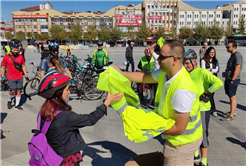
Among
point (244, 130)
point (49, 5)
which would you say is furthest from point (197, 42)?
point (244, 130)

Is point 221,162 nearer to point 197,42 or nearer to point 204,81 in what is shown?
point 204,81

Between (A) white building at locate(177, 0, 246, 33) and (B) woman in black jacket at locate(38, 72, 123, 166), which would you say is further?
(A) white building at locate(177, 0, 246, 33)

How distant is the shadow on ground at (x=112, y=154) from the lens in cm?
392

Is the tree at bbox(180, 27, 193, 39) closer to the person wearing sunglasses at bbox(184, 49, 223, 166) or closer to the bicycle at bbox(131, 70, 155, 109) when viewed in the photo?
the bicycle at bbox(131, 70, 155, 109)

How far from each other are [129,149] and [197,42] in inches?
3680

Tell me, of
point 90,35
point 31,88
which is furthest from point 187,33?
point 31,88

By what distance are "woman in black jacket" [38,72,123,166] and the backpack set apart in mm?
54

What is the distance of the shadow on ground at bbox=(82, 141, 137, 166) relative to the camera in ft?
12.9

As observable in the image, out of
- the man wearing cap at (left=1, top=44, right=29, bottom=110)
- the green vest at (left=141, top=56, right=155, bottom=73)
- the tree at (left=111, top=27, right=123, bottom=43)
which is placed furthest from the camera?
the tree at (left=111, top=27, right=123, bottom=43)

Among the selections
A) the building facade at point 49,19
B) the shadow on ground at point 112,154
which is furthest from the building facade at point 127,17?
the shadow on ground at point 112,154

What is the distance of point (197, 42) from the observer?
90562mm

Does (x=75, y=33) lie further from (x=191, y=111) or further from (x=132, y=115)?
(x=191, y=111)

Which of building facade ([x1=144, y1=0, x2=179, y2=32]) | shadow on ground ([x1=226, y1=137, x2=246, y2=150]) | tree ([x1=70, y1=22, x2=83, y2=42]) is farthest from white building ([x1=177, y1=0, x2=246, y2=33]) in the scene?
shadow on ground ([x1=226, y1=137, x2=246, y2=150])

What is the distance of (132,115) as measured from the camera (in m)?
2.11
